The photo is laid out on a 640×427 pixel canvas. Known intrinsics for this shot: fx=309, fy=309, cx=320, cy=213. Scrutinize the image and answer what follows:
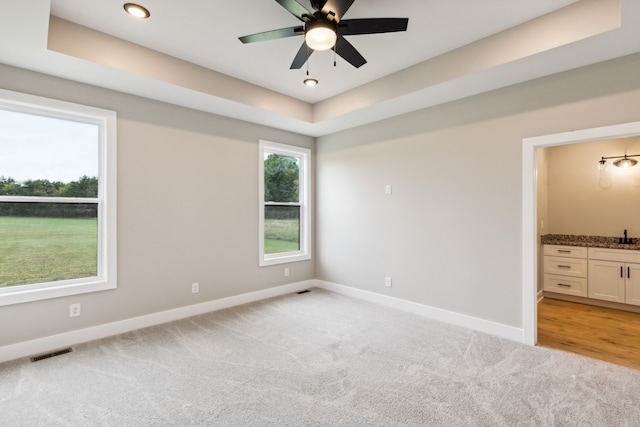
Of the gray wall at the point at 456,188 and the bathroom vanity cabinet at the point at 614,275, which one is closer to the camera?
the gray wall at the point at 456,188

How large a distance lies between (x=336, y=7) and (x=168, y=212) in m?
2.86

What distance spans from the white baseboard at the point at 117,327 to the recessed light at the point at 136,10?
2.94 meters

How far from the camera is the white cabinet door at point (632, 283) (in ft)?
13.0

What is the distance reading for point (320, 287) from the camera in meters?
5.21

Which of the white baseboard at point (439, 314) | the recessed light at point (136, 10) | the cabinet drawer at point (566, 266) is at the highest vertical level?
the recessed light at point (136, 10)

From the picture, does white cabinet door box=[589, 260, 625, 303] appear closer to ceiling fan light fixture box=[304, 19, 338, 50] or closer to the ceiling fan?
the ceiling fan

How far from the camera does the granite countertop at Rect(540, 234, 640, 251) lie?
4145 mm

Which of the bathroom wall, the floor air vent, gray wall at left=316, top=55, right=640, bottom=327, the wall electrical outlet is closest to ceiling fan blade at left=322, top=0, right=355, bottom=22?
gray wall at left=316, top=55, right=640, bottom=327

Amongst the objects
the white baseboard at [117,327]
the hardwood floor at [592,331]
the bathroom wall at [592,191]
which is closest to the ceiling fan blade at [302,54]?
the white baseboard at [117,327]

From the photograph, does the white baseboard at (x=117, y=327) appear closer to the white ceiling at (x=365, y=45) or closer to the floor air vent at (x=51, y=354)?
the floor air vent at (x=51, y=354)

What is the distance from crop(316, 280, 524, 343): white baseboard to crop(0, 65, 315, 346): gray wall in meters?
1.31

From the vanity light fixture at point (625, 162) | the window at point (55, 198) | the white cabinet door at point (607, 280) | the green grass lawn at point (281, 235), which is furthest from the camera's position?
the green grass lawn at point (281, 235)

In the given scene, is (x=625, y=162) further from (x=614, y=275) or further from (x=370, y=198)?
(x=370, y=198)

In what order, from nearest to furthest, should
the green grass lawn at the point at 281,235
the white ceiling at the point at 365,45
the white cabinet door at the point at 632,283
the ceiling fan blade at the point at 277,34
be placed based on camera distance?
the ceiling fan blade at the point at 277,34 < the white ceiling at the point at 365,45 < the white cabinet door at the point at 632,283 < the green grass lawn at the point at 281,235
